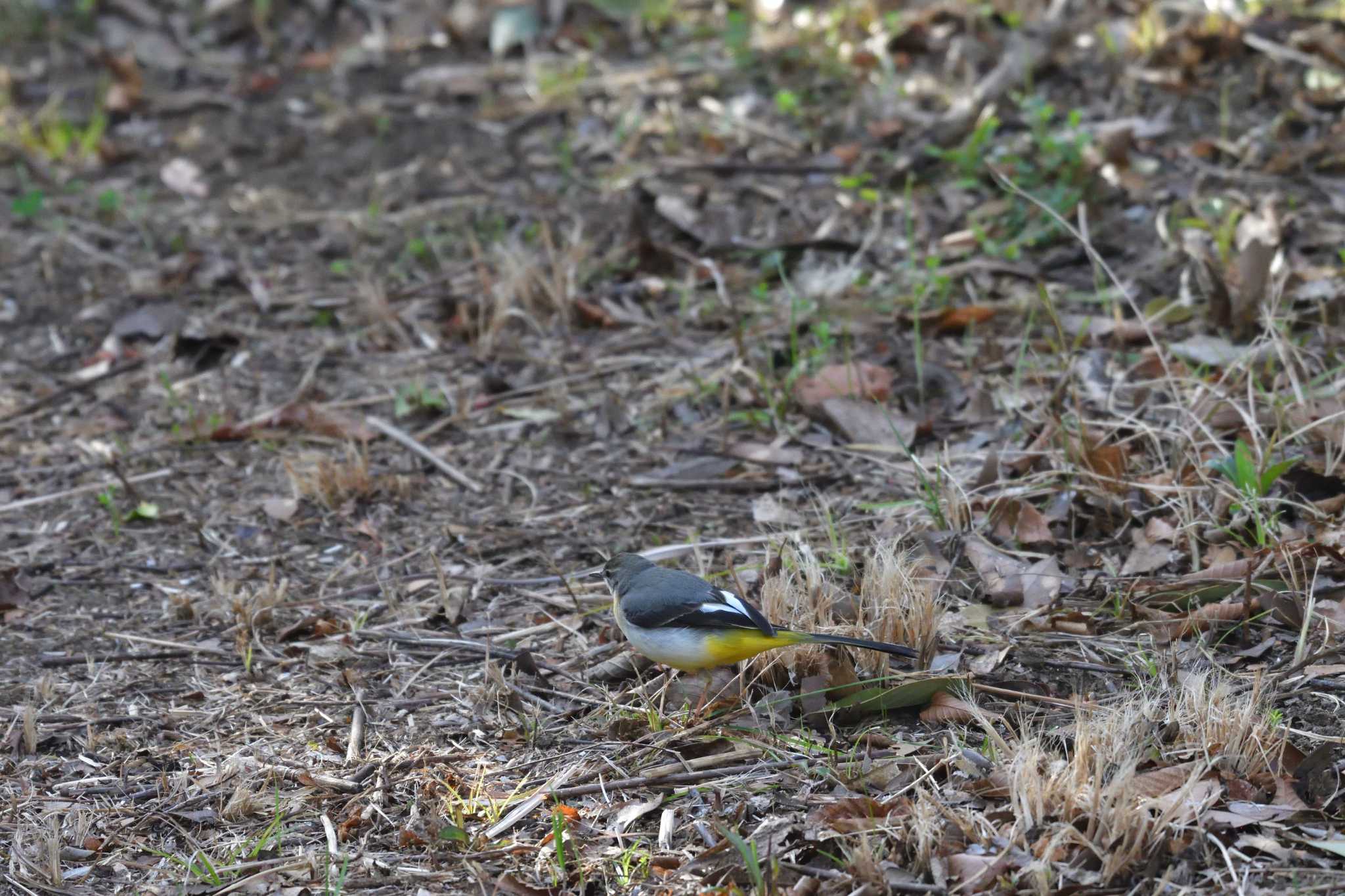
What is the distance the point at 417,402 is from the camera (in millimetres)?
5293

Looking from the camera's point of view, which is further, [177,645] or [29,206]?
[29,206]

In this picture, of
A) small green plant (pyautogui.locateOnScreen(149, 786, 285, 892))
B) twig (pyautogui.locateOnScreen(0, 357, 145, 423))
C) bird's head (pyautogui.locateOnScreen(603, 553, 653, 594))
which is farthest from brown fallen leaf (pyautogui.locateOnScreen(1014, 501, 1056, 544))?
twig (pyautogui.locateOnScreen(0, 357, 145, 423))

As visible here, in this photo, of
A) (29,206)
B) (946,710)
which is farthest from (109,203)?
(946,710)

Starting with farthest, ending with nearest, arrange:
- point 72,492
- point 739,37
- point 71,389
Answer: point 739,37
point 71,389
point 72,492

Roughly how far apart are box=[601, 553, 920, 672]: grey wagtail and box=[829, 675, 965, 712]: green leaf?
85mm

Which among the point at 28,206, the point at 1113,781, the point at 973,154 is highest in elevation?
the point at 973,154

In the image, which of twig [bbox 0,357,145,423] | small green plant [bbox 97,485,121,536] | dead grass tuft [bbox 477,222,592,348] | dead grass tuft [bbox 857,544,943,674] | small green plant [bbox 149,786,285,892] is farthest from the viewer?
dead grass tuft [bbox 477,222,592,348]

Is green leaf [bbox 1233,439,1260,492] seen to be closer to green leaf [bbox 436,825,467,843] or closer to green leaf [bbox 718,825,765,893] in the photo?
green leaf [bbox 718,825,765,893]

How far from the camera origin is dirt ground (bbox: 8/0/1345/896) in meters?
3.02

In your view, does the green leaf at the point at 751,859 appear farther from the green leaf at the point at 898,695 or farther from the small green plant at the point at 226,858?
the small green plant at the point at 226,858

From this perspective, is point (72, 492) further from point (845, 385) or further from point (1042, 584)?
point (1042, 584)

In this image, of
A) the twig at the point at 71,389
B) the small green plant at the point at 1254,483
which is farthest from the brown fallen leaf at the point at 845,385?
the twig at the point at 71,389

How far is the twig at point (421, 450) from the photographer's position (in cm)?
484

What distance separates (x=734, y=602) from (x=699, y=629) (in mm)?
128
